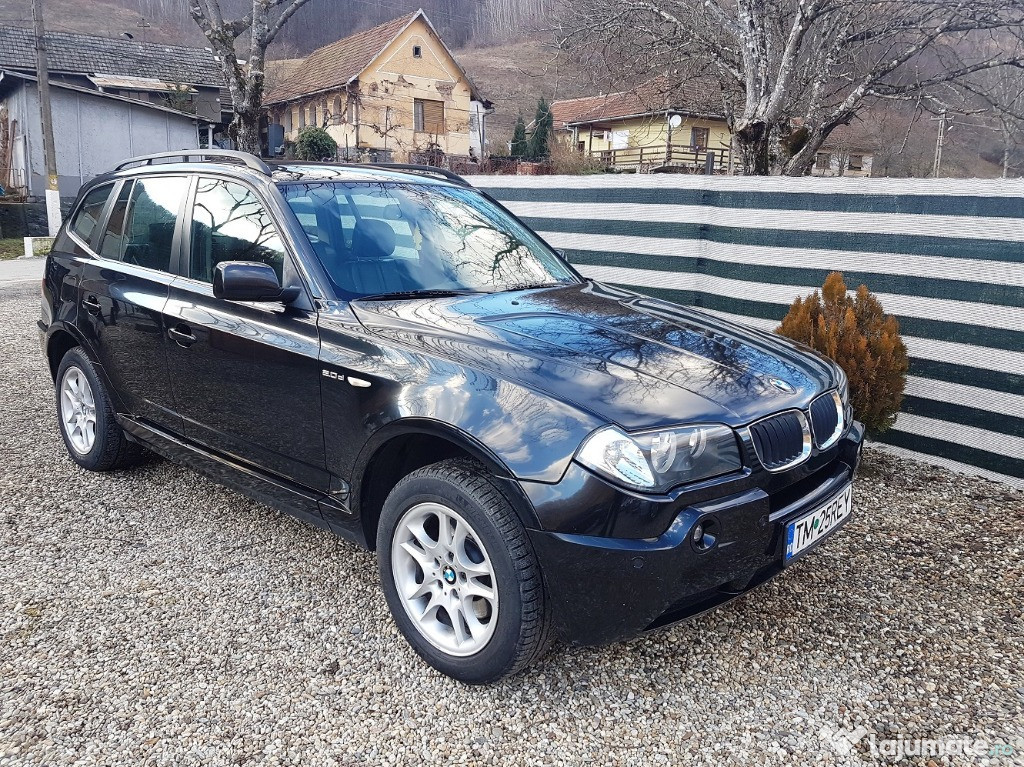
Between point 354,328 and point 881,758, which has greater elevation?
point 354,328

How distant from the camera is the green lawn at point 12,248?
67.4 feet

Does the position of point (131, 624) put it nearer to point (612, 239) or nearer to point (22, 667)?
point (22, 667)

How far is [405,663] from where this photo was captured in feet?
9.57

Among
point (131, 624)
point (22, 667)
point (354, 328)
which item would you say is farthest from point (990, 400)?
point (22, 667)

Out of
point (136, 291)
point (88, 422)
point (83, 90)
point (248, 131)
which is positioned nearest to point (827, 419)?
point (136, 291)

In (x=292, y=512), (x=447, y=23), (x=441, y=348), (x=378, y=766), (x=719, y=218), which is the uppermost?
(x=447, y=23)

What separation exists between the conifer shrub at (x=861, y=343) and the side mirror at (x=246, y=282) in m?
3.29

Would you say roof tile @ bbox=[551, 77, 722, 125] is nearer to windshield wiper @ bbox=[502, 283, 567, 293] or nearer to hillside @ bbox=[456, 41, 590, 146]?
windshield wiper @ bbox=[502, 283, 567, 293]

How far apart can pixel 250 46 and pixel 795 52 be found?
953 cm

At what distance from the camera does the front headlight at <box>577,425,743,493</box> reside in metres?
2.37

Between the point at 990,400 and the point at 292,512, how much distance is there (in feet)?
13.9

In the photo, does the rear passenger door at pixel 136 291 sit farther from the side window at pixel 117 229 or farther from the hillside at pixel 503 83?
the hillside at pixel 503 83

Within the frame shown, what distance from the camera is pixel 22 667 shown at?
2.86 meters

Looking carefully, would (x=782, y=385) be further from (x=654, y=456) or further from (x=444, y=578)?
(x=444, y=578)
